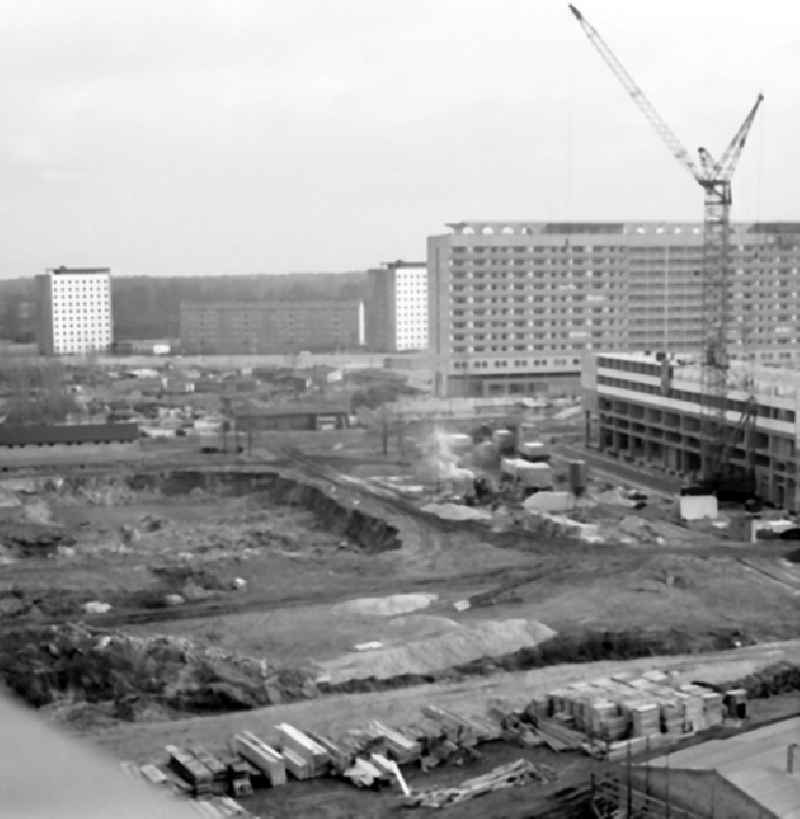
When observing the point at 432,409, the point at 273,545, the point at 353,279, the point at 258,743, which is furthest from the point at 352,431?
the point at 353,279

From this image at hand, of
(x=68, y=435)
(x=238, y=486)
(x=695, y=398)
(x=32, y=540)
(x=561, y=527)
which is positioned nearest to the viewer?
(x=561, y=527)

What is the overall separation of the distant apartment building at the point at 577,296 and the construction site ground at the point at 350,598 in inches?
182

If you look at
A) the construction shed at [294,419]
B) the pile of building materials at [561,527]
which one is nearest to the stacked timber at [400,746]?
the pile of building materials at [561,527]

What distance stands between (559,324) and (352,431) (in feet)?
9.73

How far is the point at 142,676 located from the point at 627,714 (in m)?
1.34

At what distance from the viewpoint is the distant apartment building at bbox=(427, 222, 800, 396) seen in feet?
39.8

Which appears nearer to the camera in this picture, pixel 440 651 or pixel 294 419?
pixel 440 651

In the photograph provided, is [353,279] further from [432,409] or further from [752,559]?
[752,559]

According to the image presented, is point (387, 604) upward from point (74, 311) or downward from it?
downward

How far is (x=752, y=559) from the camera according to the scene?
524 cm

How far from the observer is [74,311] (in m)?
16.9

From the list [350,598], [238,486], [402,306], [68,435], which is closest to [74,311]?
[402,306]

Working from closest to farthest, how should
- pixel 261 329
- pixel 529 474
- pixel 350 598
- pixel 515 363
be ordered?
pixel 350 598
pixel 529 474
pixel 515 363
pixel 261 329

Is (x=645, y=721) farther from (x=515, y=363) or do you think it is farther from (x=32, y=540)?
(x=515, y=363)
